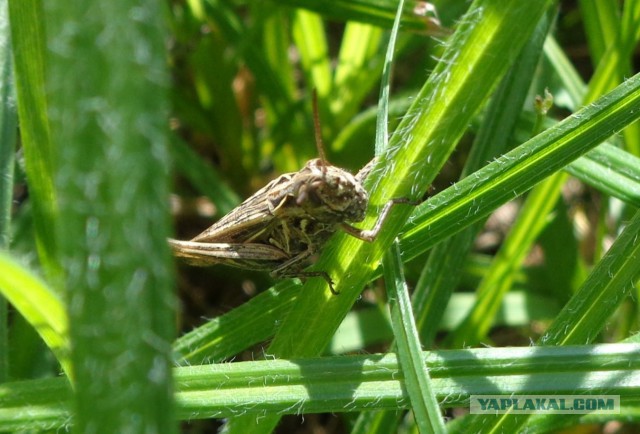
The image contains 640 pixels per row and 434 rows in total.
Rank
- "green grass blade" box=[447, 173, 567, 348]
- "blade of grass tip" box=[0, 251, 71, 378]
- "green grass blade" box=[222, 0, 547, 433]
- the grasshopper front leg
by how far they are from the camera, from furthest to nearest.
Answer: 1. "green grass blade" box=[447, 173, 567, 348]
2. the grasshopper front leg
3. "green grass blade" box=[222, 0, 547, 433]
4. "blade of grass tip" box=[0, 251, 71, 378]

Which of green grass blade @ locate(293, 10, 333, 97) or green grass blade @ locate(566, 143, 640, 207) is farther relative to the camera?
green grass blade @ locate(293, 10, 333, 97)

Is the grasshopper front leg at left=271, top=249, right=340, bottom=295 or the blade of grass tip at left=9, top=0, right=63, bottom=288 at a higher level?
the blade of grass tip at left=9, top=0, right=63, bottom=288

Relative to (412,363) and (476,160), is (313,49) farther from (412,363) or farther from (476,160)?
(412,363)

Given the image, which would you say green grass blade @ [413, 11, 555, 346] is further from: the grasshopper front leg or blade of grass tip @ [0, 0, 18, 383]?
blade of grass tip @ [0, 0, 18, 383]

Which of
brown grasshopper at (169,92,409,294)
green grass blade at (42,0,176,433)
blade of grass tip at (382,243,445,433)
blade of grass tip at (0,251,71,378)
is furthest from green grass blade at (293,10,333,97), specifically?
green grass blade at (42,0,176,433)

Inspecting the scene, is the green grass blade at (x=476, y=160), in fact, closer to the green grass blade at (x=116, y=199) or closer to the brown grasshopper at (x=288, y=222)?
the brown grasshopper at (x=288, y=222)

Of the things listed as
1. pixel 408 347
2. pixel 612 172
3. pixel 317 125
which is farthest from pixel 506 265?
pixel 408 347

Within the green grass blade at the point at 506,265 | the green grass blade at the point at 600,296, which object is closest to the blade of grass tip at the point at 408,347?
the green grass blade at the point at 600,296
